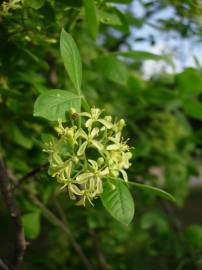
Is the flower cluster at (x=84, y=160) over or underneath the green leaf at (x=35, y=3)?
underneath

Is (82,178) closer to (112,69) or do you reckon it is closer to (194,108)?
(112,69)

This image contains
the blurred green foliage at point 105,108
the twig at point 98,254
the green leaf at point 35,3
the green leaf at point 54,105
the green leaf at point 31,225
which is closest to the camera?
the green leaf at point 54,105

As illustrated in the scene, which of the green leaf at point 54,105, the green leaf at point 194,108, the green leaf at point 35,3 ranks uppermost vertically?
the green leaf at point 35,3

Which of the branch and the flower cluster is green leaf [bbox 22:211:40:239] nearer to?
the branch

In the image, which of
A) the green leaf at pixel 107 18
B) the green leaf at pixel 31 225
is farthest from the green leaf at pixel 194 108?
the green leaf at pixel 31 225

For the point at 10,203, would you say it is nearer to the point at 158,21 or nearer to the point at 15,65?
the point at 15,65

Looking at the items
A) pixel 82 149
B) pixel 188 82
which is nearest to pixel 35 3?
pixel 82 149

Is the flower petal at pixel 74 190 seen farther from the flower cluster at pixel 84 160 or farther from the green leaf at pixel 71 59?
the green leaf at pixel 71 59
